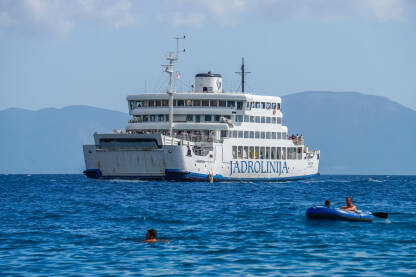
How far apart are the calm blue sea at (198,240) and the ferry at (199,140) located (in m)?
24.0

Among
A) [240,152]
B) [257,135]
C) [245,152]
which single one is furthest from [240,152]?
[257,135]

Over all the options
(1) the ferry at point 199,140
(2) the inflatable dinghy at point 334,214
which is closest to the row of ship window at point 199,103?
(1) the ferry at point 199,140

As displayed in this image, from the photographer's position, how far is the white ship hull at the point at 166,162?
77875 mm

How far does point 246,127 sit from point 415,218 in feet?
153

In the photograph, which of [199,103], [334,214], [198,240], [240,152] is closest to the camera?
[198,240]

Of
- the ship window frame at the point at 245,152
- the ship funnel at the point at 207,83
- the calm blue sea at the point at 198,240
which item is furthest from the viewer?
the ship funnel at the point at 207,83

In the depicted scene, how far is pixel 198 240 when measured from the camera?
33.9 m

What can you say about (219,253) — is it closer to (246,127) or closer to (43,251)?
(43,251)

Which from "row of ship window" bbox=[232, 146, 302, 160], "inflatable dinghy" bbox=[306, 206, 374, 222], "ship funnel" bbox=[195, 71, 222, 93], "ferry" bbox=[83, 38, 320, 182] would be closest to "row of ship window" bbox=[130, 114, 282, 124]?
"ferry" bbox=[83, 38, 320, 182]

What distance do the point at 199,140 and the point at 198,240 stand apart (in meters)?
50.8

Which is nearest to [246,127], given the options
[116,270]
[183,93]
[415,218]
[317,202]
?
[183,93]

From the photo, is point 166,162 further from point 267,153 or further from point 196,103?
point 267,153

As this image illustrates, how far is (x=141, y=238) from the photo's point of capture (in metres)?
34.5

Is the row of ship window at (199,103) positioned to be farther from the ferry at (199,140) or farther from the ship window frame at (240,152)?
the ship window frame at (240,152)
